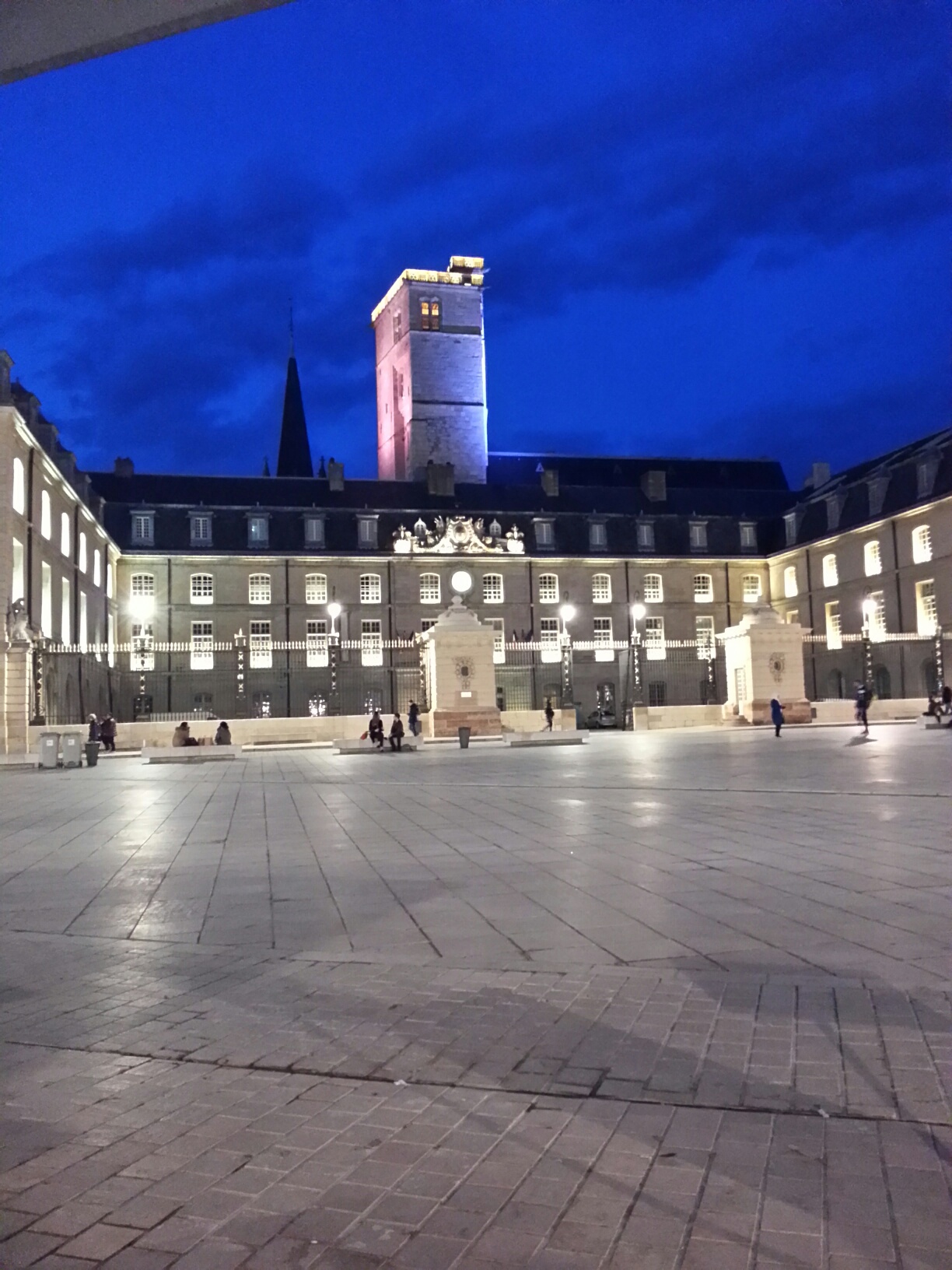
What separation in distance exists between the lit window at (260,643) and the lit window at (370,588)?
542 centimetres

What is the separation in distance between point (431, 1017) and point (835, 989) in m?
1.96

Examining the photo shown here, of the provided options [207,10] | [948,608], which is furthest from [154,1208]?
[948,608]

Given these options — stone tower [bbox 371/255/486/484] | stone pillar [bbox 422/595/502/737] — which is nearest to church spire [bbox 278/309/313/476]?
stone tower [bbox 371/255/486/484]

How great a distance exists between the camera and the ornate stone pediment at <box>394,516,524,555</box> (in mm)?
58312

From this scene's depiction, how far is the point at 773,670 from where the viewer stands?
122 feet

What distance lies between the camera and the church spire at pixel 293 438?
9156 centimetres

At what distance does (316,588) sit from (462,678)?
26.6 metres

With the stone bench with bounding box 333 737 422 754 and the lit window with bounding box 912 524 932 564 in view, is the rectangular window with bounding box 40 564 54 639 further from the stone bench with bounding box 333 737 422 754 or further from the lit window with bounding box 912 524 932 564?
the lit window with bounding box 912 524 932 564

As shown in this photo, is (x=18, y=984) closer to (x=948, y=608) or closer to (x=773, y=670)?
(x=773, y=670)

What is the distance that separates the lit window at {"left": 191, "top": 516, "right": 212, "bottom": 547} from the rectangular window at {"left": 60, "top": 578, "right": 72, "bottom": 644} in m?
15.8

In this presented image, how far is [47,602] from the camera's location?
3716 cm

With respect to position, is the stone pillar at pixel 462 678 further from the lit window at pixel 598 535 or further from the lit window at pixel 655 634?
the lit window at pixel 598 535

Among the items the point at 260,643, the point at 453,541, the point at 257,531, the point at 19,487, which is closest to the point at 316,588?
the point at 257,531

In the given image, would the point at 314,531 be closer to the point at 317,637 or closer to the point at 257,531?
the point at 257,531
